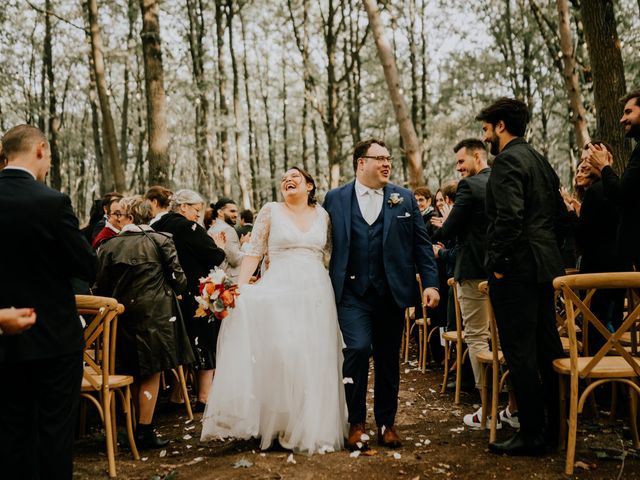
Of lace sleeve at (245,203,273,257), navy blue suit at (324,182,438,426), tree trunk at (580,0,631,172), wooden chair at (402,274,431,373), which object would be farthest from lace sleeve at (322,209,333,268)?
tree trunk at (580,0,631,172)

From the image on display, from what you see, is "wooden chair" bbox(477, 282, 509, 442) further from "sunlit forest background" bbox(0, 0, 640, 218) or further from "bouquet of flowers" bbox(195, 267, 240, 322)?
"sunlit forest background" bbox(0, 0, 640, 218)

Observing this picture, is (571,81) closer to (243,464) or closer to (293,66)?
(243,464)

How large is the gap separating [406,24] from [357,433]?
85.0ft

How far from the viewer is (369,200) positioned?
209 inches

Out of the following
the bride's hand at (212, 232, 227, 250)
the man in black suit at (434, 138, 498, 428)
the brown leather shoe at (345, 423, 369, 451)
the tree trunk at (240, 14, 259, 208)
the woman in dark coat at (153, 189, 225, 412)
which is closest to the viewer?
the brown leather shoe at (345, 423, 369, 451)

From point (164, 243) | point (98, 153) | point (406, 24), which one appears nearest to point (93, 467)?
point (164, 243)

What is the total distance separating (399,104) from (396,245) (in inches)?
283

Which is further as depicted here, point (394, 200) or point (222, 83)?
point (222, 83)

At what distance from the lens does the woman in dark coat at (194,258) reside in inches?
264

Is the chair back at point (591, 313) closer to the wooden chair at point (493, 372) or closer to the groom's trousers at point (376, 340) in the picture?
the wooden chair at point (493, 372)

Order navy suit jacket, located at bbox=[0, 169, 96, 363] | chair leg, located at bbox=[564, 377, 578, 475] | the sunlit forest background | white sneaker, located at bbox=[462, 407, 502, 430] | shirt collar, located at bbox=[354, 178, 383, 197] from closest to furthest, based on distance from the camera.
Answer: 1. navy suit jacket, located at bbox=[0, 169, 96, 363]
2. chair leg, located at bbox=[564, 377, 578, 475]
3. shirt collar, located at bbox=[354, 178, 383, 197]
4. white sneaker, located at bbox=[462, 407, 502, 430]
5. the sunlit forest background

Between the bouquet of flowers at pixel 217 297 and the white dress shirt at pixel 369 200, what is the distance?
4.19ft

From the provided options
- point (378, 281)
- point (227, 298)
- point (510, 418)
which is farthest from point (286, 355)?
point (510, 418)

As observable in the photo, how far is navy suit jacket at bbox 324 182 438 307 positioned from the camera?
510 cm
